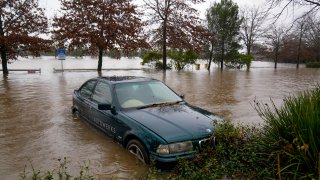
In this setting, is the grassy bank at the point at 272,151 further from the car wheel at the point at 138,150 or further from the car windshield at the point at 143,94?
the car windshield at the point at 143,94

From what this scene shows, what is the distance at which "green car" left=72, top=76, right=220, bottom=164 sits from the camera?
4414 millimetres

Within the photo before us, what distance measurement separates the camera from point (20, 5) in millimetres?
21984

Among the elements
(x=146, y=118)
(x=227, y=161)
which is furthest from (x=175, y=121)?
(x=227, y=161)

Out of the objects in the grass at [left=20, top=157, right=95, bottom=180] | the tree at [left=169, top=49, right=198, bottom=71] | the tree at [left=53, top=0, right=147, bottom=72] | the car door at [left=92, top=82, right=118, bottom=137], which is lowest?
the grass at [left=20, top=157, right=95, bottom=180]

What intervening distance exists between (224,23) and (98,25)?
1814 centimetres

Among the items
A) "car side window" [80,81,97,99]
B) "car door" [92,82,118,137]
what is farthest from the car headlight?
"car side window" [80,81,97,99]

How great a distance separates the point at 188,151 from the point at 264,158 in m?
1.08

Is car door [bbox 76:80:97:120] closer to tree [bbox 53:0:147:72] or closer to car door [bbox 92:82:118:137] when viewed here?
car door [bbox 92:82:118:137]

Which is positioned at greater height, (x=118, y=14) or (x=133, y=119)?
(x=118, y=14)

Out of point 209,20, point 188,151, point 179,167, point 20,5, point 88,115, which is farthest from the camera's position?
point 209,20

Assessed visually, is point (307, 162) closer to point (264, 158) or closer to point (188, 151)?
point (264, 158)

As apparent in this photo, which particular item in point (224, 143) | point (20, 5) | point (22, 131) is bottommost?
point (22, 131)

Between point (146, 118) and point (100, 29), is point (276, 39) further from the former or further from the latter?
point (146, 118)

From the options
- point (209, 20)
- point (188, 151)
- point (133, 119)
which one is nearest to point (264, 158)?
point (188, 151)
